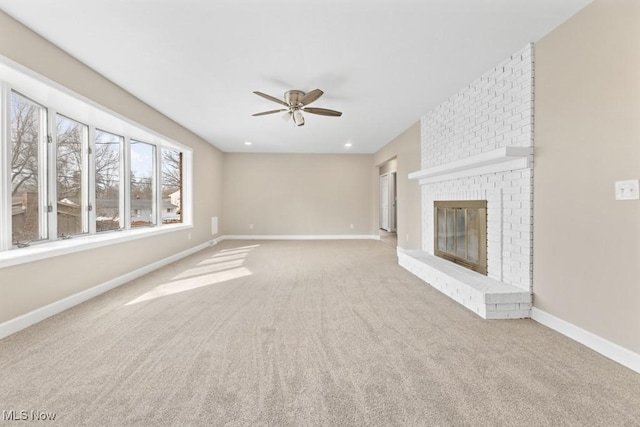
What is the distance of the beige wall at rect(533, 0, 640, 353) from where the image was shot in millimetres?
1770

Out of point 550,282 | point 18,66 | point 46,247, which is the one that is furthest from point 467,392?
point 18,66

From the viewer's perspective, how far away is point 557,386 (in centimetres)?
153

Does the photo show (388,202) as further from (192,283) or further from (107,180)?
(107,180)

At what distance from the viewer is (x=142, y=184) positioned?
15.2 feet

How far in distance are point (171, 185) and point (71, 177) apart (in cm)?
213

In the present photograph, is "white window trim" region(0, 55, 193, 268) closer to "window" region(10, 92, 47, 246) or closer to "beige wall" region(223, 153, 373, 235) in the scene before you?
"window" region(10, 92, 47, 246)

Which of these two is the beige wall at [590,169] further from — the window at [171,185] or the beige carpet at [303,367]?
the window at [171,185]

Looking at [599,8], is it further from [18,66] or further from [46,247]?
[46,247]

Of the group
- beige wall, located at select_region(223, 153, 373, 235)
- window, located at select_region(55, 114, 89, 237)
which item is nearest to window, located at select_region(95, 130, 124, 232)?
window, located at select_region(55, 114, 89, 237)

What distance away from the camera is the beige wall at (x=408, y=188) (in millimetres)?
4992

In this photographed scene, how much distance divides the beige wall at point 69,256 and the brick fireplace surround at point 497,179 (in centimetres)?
398

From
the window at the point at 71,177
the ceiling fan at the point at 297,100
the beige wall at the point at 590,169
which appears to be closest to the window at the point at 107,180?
the window at the point at 71,177

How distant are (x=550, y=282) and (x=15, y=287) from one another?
4.48 m

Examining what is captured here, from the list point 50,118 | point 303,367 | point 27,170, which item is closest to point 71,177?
point 27,170
